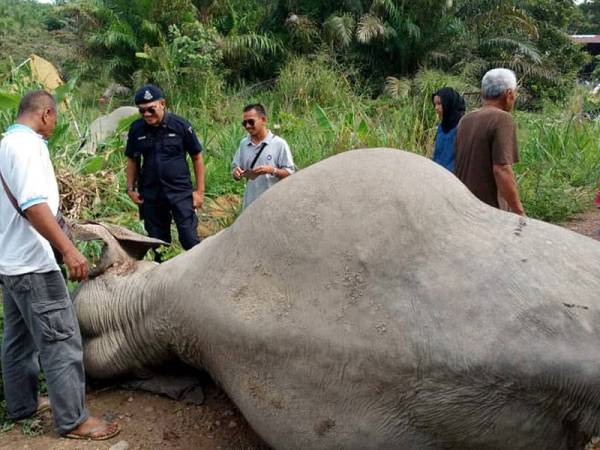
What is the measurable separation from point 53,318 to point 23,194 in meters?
0.55

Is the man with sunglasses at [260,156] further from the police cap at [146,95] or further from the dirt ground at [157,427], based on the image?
the dirt ground at [157,427]

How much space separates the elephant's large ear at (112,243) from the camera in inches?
131

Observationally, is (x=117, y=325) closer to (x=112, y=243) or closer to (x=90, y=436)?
(x=112, y=243)

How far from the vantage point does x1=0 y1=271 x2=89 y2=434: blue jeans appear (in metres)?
2.78

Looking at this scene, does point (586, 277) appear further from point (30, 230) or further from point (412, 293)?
point (30, 230)

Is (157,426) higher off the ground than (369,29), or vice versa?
(369,29)

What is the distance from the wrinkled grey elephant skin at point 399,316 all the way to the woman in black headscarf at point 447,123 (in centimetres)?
185

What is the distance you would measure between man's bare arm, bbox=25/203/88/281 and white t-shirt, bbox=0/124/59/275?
45 mm

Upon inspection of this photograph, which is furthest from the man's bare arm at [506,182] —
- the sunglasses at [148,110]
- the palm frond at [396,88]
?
the palm frond at [396,88]

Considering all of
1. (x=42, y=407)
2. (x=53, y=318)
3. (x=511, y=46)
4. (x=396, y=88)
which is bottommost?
(x=396, y=88)

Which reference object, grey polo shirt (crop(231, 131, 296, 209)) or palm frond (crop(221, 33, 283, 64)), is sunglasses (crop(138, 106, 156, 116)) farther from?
palm frond (crop(221, 33, 283, 64))

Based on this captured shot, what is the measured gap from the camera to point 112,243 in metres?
3.40

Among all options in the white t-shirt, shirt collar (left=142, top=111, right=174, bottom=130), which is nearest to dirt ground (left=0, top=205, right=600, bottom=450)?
the white t-shirt

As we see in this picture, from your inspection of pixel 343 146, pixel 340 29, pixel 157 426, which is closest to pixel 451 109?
pixel 343 146
